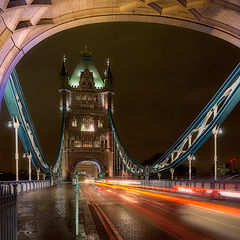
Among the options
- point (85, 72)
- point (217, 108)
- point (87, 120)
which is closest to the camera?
point (217, 108)

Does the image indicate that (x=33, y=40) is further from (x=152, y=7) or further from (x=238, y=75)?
(x=238, y=75)

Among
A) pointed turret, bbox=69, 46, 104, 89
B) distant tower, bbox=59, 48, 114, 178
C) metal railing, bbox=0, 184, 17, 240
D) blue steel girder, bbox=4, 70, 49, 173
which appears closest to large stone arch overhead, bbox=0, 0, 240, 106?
metal railing, bbox=0, 184, 17, 240

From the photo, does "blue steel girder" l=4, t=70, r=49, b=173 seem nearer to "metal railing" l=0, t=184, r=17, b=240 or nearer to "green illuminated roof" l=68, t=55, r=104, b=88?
"metal railing" l=0, t=184, r=17, b=240

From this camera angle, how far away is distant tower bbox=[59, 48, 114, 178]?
100m

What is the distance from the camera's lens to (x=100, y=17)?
1327 centimetres

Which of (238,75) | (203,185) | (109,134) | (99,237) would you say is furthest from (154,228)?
(109,134)

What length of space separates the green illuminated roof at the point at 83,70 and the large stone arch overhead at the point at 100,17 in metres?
98.9

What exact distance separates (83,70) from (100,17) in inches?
4101

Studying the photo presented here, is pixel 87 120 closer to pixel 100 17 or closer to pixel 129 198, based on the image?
pixel 129 198

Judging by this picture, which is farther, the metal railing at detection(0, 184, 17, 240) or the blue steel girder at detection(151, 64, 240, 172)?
the blue steel girder at detection(151, 64, 240, 172)

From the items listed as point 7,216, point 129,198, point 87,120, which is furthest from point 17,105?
point 87,120

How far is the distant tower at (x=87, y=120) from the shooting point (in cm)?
10038

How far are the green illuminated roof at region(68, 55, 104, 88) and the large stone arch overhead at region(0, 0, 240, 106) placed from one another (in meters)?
98.9

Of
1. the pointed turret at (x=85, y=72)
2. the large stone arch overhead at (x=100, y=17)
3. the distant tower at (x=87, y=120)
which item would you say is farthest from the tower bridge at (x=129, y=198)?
the pointed turret at (x=85, y=72)
